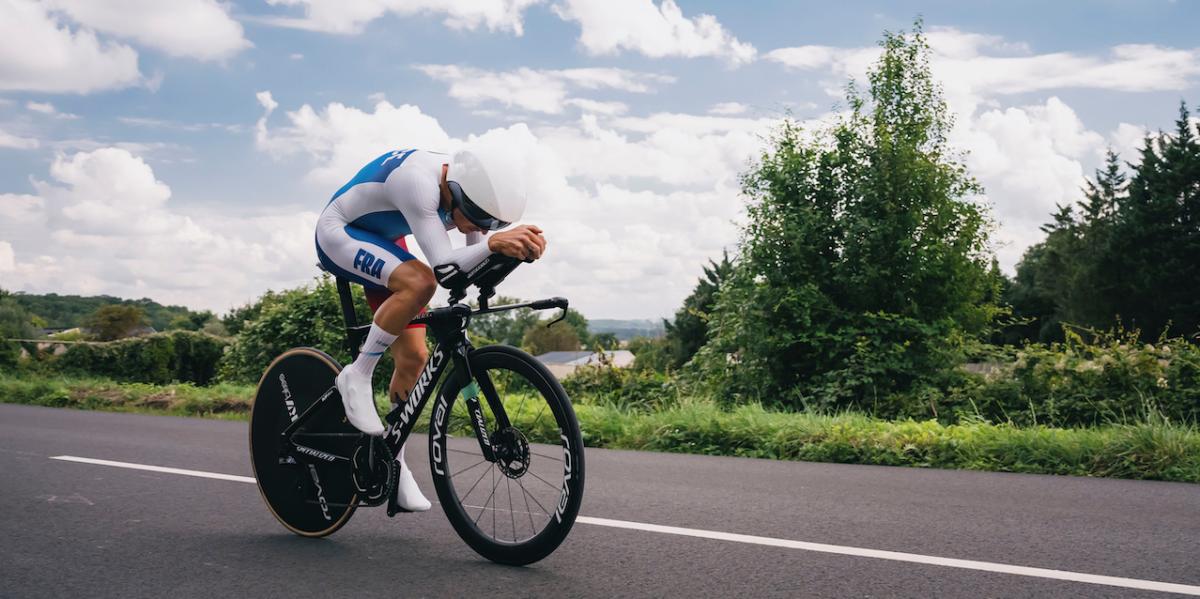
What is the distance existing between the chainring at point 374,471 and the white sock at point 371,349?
0.30 meters

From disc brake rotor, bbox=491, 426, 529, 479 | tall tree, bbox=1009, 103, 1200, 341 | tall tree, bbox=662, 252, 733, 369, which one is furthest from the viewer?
tall tree, bbox=662, 252, 733, 369

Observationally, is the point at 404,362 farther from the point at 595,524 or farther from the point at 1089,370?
the point at 1089,370

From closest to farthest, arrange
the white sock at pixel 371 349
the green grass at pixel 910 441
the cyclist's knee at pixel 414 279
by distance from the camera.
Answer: the cyclist's knee at pixel 414 279
the white sock at pixel 371 349
the green grass at pixel 910 441

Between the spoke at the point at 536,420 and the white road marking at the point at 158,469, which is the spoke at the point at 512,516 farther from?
the white road marking at the point at 158,469

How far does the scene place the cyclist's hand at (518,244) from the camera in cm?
363

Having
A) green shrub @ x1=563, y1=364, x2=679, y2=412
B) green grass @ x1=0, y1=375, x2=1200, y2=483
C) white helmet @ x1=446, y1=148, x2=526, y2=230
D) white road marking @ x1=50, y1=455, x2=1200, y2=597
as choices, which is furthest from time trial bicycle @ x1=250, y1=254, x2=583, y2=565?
green shrub @ x1=563, y1=364, x2=679, y2=412

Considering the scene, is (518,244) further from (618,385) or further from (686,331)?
(686,331)

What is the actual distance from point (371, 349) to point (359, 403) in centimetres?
24

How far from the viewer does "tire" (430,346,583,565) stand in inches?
145

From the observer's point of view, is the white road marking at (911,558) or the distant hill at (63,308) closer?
the white road marking at (911,558)

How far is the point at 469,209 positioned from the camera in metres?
3.93

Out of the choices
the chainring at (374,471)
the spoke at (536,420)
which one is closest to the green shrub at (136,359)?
the chainring at (374,471)

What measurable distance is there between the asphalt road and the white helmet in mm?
1413

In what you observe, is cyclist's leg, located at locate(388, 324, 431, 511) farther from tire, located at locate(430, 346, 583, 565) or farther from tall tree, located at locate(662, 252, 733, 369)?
tall tree, located at locate(662, 252, 733, 369)
